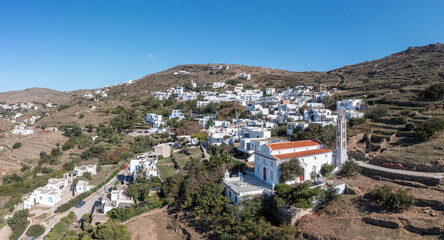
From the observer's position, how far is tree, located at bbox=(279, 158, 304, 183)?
20.7m

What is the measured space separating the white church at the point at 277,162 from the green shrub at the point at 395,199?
6.04m

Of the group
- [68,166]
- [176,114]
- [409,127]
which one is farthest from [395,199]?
[176,114]

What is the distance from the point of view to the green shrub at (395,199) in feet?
52.1

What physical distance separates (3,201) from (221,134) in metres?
27.1

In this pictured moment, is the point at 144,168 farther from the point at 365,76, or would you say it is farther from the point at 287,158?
the point at 365,76

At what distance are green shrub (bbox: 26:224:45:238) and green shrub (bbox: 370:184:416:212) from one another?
2825 centimetres

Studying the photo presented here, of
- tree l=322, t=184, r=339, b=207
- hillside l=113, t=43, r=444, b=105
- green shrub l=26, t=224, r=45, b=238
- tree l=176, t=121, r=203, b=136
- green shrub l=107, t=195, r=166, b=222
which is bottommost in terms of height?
green shrub l=26, t=224, r=45, b=238

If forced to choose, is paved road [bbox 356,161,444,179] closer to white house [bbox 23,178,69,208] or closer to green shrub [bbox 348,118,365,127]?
green shrub [bbox 348,118,365,127]

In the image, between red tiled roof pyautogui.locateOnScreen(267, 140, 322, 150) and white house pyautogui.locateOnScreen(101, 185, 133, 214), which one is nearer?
red tiled roof pyautogui.locateOnScreen(267, 140, 322, 150)

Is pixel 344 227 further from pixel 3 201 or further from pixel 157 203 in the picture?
pixel 3 201

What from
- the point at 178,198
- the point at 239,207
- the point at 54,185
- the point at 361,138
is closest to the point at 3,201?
the point at 54,185

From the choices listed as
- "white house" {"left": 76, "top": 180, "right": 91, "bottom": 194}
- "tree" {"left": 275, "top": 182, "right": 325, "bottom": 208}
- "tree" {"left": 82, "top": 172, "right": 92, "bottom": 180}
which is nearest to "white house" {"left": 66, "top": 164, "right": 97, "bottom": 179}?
"tree" {"left": 82, "top": 172, "right": 92, "bottom": 180}

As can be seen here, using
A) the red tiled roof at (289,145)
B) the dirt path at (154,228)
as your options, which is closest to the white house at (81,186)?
the dirt path at (154,228)

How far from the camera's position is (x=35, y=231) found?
23.3 meters
